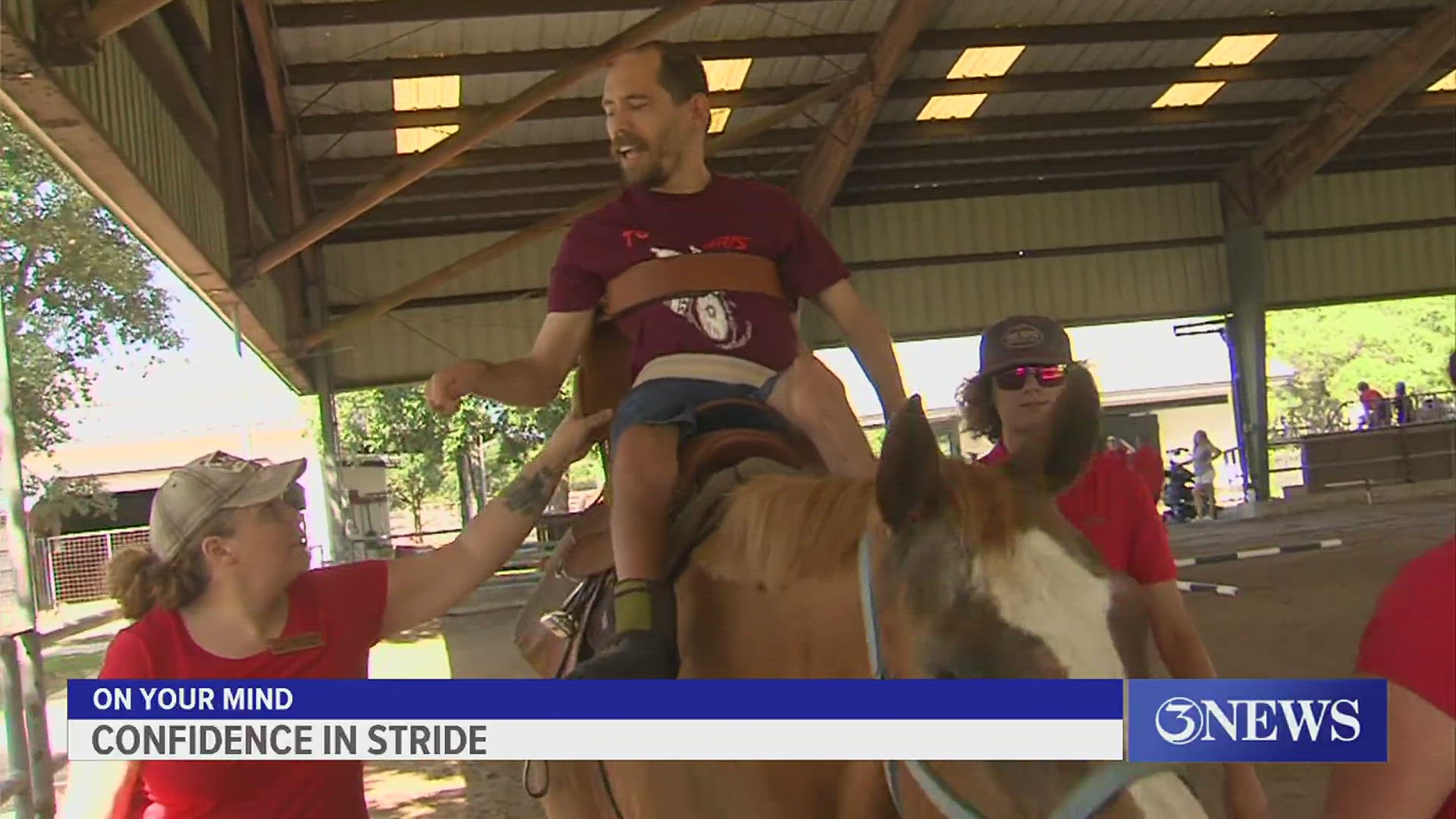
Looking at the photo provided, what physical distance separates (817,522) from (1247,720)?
0.60 meters

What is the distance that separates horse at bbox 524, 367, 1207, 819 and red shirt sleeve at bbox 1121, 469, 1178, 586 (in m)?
1.08

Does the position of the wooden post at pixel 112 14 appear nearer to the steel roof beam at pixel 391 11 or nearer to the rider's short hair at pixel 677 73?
the rider's short hair at pixel 677 73

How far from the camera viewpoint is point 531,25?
12.0 meters

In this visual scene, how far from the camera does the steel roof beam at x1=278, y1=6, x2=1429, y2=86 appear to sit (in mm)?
12164

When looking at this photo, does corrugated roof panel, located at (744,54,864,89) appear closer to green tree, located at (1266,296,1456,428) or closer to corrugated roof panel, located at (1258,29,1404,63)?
corrugated roof panel, located at (1258,29,1404,63)

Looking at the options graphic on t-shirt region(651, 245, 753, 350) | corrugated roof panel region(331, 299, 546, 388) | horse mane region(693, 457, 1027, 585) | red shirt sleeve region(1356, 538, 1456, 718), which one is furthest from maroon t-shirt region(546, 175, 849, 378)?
corrugated roof panel region(331, 299, 546, 388)

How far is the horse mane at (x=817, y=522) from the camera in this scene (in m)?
1.44

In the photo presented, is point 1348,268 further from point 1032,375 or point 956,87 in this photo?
point 1032,375

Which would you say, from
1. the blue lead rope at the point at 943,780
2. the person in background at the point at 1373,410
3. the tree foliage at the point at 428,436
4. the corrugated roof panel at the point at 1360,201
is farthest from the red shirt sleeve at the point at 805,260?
the tree foliage at the point at 428,436

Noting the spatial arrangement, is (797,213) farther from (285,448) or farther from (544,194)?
(285,448)

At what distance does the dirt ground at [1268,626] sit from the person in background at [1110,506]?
457 mm

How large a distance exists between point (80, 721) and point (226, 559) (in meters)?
0.50

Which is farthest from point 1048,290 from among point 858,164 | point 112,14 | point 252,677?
point 252,677

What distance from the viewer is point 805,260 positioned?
245 centimetres
